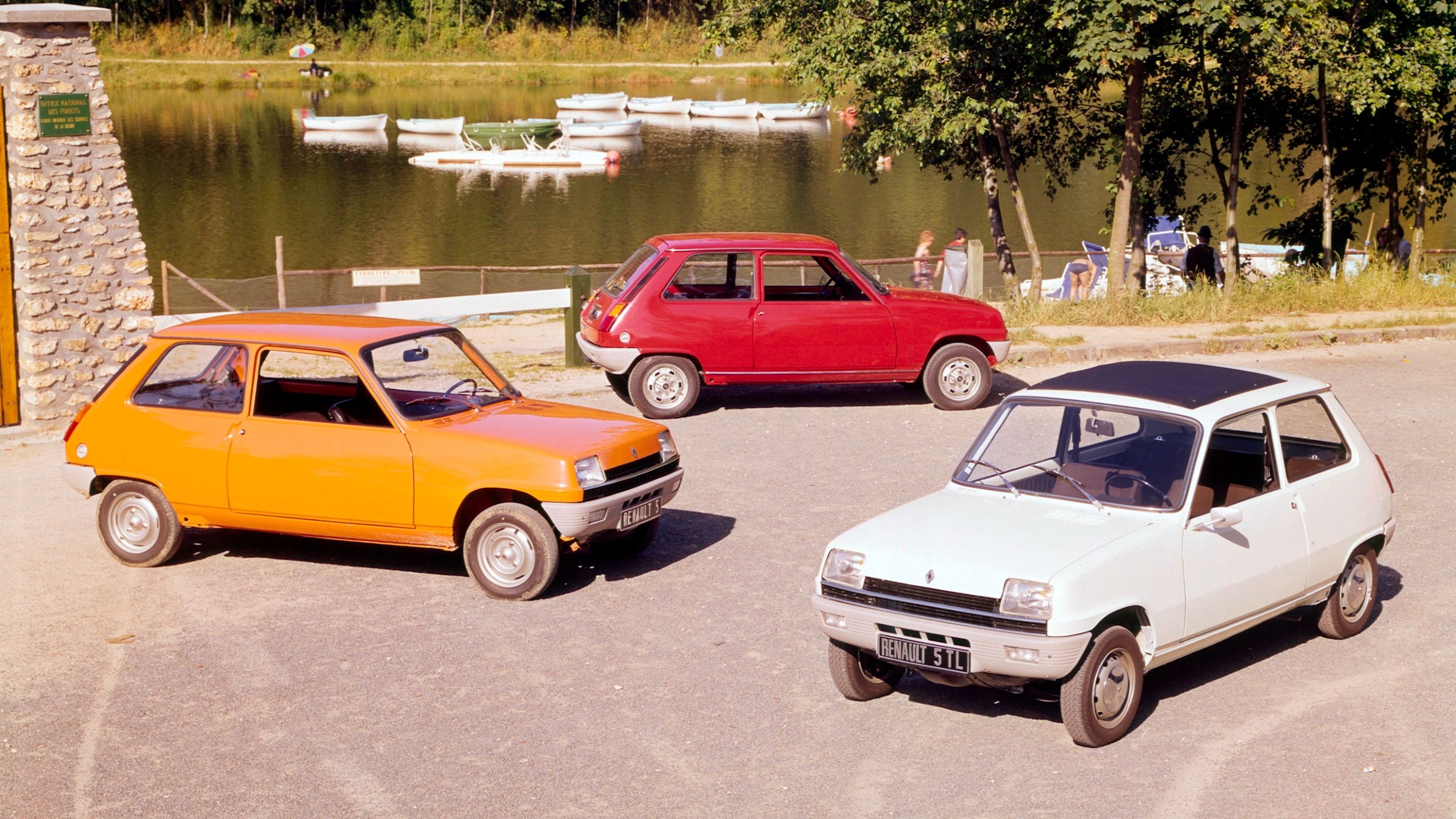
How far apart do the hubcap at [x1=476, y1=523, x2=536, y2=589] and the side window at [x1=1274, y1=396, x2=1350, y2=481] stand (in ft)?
13.9

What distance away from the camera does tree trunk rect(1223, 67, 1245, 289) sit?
21516mm

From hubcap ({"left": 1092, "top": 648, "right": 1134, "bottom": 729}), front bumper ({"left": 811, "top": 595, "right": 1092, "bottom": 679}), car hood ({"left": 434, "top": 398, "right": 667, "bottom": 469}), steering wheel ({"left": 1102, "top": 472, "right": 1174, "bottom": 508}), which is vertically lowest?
hubcap ({"left": 1092, "top": 648, "right": 1134, "bottom": 729})

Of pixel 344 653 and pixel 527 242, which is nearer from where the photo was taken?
pixel 344 653

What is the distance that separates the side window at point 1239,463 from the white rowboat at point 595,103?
7235 cm

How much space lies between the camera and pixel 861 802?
19.9ft

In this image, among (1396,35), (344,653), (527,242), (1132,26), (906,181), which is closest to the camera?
(344,653)

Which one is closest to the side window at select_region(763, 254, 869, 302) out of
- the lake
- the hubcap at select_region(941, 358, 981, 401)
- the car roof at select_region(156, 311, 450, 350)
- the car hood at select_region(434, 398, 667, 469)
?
the hubcap at select_region(941, 358, 981, 401)

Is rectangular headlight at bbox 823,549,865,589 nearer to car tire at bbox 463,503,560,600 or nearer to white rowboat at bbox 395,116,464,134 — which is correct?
car tire at bbox 463,503,560,600

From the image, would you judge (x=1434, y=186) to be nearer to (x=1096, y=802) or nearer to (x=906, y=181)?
(x=1096, y=802)

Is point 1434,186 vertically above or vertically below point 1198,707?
above

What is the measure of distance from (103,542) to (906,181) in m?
47.5

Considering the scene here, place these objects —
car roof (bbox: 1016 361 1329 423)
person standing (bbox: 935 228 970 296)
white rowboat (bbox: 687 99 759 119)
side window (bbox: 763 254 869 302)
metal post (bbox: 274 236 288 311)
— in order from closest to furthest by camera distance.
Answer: car roof (bbox: 1016 361 1329 423)
side window (bbox: 763 254 869 302)
metal post (bbox: 274 236 288 311)
person standing (bbox: 935 228 970 296)
white rowboat (bbox: 687 99 759 119)

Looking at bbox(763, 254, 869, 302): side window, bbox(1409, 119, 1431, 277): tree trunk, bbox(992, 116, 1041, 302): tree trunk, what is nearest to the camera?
bbox(763, 254, 869, 302): side window

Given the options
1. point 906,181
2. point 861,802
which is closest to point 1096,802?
point 861,802
